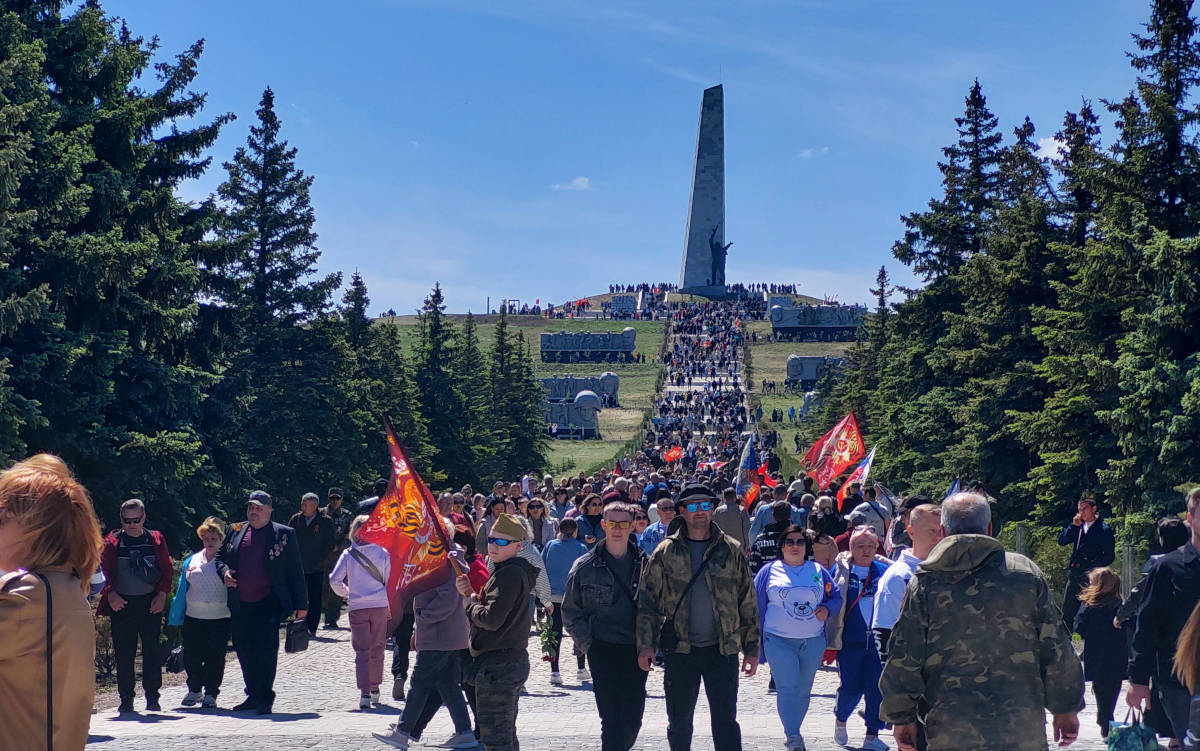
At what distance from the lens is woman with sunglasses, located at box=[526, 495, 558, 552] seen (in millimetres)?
15573

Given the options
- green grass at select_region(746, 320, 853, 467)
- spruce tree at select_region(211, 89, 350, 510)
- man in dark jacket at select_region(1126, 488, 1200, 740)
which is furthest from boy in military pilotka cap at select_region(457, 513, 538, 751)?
green grass at select_region(746, 320, 853, 467)

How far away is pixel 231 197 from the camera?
117 feet

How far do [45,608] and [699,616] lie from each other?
4435 mm

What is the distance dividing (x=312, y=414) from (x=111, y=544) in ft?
75.4

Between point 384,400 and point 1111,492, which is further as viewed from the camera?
point 384,400

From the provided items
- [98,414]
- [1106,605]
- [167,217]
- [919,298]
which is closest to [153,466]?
[98,414]

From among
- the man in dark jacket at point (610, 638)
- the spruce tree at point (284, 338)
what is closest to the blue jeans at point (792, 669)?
the man in dark jacket at point (610, 638)

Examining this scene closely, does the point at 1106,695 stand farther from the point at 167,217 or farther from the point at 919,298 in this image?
the point at 919,298

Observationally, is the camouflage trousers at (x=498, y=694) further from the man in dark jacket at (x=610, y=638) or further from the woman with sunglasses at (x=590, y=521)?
the woman with sunglasses at (x=590, y=521)

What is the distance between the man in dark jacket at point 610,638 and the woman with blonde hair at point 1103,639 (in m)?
3.68

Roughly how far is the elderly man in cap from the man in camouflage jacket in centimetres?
679

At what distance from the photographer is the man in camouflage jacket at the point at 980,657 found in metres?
5.20

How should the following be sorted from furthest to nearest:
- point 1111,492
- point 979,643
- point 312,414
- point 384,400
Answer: point 384,400 < point 312,414 < point 1111,492 < point 979,643

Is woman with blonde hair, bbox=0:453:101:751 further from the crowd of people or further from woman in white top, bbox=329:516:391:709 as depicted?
woman in white top, bbox=329:516:391:709
